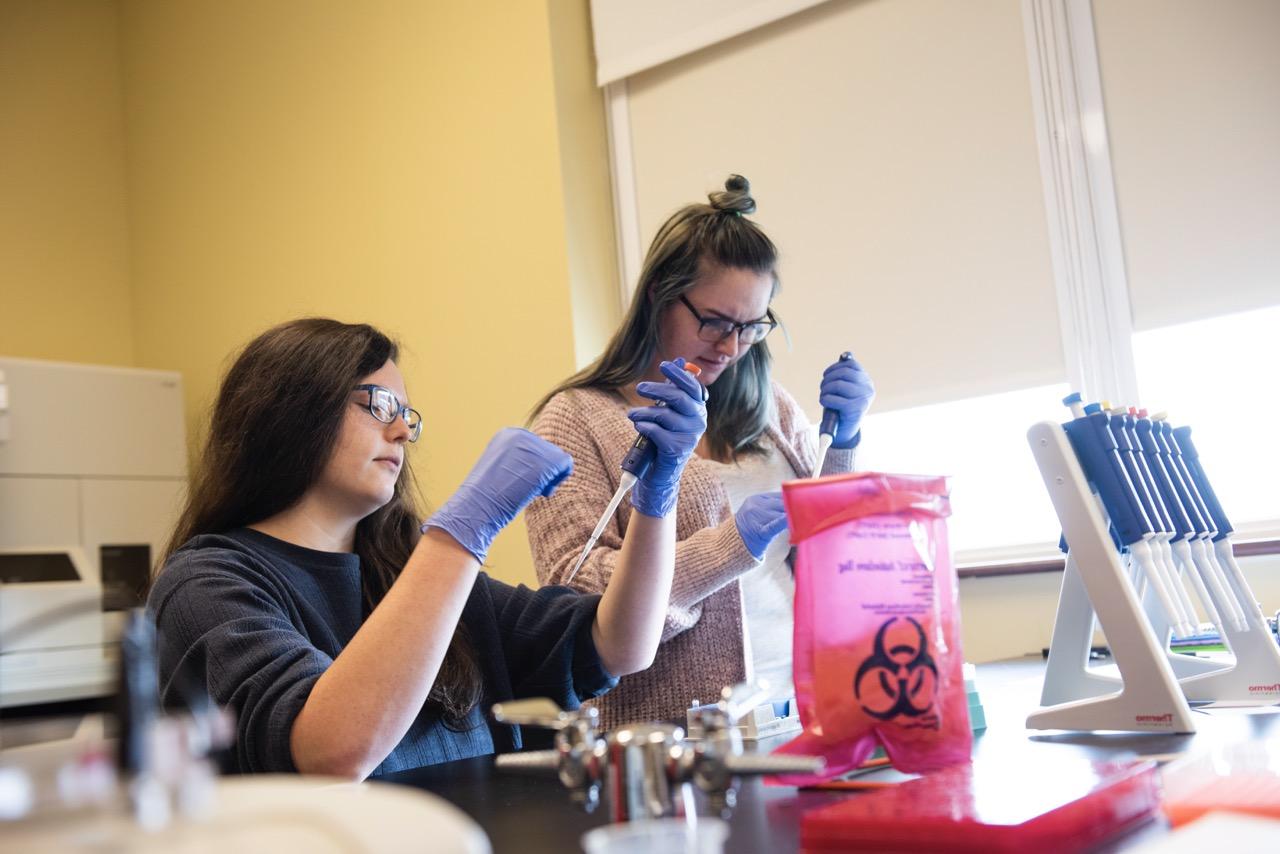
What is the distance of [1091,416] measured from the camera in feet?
3.86

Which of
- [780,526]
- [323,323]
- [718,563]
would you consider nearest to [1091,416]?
[780,526]

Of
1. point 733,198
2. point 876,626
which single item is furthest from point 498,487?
point 733,198

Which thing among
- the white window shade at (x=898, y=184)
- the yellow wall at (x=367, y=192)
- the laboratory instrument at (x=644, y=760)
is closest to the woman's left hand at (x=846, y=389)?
the white window shade at (x=898, y=184)

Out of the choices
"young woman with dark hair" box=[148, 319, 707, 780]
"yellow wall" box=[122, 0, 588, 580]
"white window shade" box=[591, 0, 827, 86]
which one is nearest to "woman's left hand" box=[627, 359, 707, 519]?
"young woman with dark hair" box=[148, 319, 707, 780]

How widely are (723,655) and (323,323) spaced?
77 centimetres

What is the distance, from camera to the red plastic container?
0.66 m

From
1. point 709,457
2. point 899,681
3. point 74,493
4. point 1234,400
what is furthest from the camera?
point 74,493

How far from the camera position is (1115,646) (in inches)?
43.6

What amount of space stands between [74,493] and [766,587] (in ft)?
8.20

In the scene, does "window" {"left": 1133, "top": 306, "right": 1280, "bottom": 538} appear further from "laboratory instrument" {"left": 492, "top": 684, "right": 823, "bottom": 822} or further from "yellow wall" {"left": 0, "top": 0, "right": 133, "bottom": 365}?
"yellow wall" {"left": 0, "top": 0, "right": 133, "bottom": 365}

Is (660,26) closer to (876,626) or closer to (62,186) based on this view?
(62,186)

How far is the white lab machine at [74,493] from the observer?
10.6 feet

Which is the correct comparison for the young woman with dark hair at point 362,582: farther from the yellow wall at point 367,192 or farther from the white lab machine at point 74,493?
the white lab machine at point 74,493

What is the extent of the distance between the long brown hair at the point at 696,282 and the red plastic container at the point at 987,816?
3.86ft
